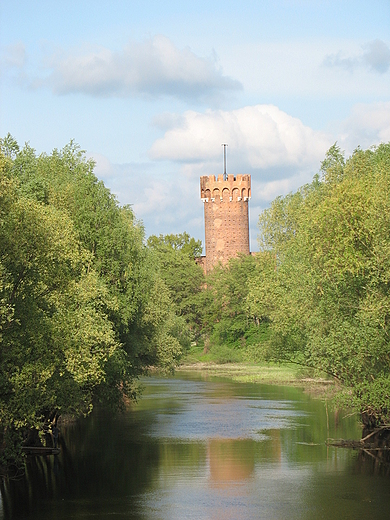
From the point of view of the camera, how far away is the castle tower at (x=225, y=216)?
90.5 meters

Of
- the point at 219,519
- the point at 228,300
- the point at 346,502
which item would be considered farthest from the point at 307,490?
the point at 228,300

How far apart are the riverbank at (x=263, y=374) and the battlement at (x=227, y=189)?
60.8 feet

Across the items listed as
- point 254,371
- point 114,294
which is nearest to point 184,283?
point 254,371

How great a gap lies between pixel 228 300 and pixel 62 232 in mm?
64001

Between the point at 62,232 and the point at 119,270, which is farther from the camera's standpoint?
the point at 119,270

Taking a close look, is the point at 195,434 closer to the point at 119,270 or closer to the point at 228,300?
the point at 119,270

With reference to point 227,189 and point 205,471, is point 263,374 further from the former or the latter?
point 205,471

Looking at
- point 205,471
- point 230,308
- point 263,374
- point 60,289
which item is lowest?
point 205,471

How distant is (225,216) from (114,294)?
2250 inches

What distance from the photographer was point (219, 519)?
70.2 feet

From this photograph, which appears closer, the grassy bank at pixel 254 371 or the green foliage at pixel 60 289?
the green foliage at pixel 60 289

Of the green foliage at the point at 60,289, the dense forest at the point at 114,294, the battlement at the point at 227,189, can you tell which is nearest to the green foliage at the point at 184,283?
the battlement at the point at 227,189

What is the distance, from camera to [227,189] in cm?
9131

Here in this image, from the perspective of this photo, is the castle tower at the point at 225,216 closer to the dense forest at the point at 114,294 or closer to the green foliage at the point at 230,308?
the green foliage at the point at 230,308
